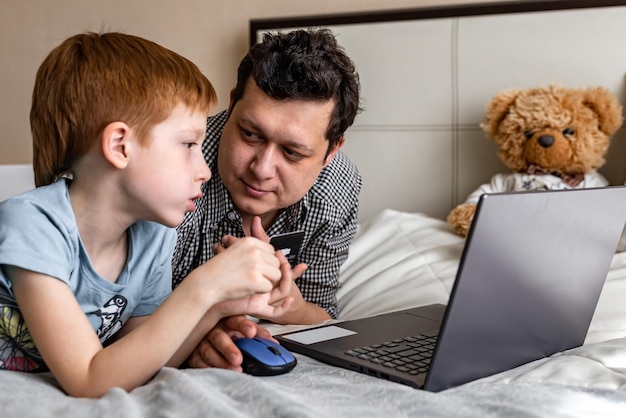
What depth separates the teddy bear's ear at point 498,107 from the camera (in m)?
2.01

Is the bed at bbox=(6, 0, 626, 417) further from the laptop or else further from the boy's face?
the boy's face

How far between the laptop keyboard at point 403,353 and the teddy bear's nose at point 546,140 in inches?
38.3

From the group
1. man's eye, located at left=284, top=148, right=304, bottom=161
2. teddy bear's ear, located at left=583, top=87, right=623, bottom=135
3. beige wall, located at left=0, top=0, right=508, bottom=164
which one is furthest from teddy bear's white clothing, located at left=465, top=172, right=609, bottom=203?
man's eye, located at left=284, top=148, right=304, bottom=161

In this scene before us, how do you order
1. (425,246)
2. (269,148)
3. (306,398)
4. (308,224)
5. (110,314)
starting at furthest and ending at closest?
(425,246) < (308,224) < (269,148) < (110,314) < (306,398)

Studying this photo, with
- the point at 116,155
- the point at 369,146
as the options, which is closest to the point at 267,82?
the point at 116,155

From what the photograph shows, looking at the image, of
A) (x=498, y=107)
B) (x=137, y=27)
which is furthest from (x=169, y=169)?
(x=137, y=27)

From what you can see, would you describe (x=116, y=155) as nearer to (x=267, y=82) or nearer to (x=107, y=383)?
(x=107, y=383)

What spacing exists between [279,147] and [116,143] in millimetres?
438

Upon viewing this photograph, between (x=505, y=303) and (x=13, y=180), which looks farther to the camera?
(x=13, y=180)

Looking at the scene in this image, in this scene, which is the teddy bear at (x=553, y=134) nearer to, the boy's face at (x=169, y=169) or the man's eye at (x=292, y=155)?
the man's eye at (x=292, y=155)

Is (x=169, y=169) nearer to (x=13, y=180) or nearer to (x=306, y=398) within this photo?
(x=306, y=398)

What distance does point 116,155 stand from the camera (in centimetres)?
104

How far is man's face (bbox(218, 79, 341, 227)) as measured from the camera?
1406 mm

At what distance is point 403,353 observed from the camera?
1.07 meters
